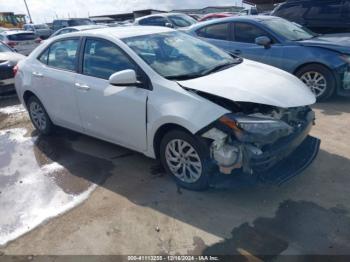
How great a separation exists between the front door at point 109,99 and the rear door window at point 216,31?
12.2 feet

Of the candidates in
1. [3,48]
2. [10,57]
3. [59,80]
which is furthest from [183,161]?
[3,48]

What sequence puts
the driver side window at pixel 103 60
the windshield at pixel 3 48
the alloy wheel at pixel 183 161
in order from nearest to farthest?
1. the alloy wheel at pixel 183 161
2. the driver side window at pixel 103 60
3. the windshield at pixel 3 48

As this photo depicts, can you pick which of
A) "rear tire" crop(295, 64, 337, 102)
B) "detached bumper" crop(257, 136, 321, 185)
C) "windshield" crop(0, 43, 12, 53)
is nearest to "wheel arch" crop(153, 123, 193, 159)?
"detached bumper" crop(257, 136, 321, 185)

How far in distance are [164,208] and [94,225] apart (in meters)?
0.70

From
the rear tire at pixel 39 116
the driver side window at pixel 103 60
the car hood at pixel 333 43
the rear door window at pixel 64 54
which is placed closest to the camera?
the driver side window at pixel 103 60

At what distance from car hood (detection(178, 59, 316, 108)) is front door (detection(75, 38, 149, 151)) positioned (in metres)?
0.63

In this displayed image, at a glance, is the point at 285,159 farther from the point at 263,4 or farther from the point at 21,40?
the point at 263,4

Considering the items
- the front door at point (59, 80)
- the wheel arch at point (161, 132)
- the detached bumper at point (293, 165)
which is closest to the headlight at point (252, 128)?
the detached bumper at point (293, 165)

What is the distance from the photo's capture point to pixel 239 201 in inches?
135

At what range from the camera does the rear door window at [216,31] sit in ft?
23.2

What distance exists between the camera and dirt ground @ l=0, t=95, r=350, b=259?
9.45 ft

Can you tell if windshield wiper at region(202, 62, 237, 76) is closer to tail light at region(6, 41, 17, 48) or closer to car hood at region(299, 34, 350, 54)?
car hood at region(299, 34, 350, 54)

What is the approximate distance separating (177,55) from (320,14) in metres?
5.80

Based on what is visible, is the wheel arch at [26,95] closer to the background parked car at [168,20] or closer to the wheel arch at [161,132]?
the wheel arch at [161,132]
